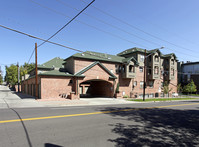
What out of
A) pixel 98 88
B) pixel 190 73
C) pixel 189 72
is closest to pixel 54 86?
pixel 98 88

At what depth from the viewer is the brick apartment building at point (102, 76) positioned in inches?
821

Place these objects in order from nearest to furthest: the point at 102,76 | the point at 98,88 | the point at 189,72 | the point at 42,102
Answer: the point at 42,102
the point at 102,76
the point at 98,88
the point at 189,72

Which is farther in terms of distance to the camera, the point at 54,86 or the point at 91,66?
the point at 91,66

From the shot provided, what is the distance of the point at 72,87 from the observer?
22.3 metres

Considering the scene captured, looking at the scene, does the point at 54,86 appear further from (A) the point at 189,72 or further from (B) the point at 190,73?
(A) the point at 189,72

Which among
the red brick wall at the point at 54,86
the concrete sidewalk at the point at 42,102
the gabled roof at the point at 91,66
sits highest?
the gabled roof at the point at 91,66

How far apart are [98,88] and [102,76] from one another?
6.73 meters

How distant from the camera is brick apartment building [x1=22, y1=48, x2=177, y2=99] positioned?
68.4ft

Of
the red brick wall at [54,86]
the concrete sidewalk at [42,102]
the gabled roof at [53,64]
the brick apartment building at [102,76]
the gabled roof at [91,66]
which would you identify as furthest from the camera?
the gabled roof at [53,64]

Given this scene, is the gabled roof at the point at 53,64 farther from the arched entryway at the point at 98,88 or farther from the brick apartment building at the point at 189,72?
the brick apartment building at the point at 189,72

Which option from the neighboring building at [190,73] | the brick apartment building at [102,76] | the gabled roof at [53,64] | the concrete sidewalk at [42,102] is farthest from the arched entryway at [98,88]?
the neighboring building at [190,73]

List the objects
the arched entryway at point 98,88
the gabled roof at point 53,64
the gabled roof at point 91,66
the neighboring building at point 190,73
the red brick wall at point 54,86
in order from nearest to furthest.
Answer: the red brick wall at point 54,86 < the gabled roof at point 91,66 < the arched entryway at point 98,88 < the gabled roof at point 53,64 < the neighboring building at point 190,73

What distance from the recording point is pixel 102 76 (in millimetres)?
24641

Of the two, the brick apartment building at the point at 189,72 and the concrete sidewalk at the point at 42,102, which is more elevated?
the brick apartment building at the point at 189,72
